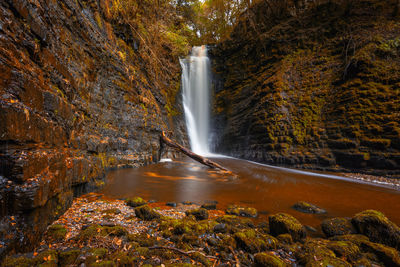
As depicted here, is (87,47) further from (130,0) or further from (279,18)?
(279,18)

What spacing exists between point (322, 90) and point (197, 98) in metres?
11.0

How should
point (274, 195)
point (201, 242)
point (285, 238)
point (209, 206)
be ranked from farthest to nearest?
point (274, 195), point (209, 206), point (285, 238), point (201, 242)

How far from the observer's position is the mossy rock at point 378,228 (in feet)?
6.36

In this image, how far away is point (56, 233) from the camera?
1618mm

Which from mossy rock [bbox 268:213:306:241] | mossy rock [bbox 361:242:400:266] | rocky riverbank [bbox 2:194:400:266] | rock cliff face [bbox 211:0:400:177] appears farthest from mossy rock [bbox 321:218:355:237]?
rock cliff face [bbox 211:0:400:177]

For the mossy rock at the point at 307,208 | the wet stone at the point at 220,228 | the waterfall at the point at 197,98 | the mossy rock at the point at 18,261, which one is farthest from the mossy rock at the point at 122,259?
the waterfall at the point at 197,98

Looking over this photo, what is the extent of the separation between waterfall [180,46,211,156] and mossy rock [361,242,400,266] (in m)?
12.9

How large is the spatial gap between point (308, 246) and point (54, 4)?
6.56 meters

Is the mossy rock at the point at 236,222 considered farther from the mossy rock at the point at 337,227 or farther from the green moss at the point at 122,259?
the green moss at the point at 122,259

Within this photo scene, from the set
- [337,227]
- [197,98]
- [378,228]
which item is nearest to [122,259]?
[337,227]

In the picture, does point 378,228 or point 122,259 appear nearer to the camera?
point 122,259

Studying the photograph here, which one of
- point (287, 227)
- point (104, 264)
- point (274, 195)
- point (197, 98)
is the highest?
point (197, 98)

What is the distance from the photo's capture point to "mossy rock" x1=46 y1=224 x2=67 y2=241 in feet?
5.20

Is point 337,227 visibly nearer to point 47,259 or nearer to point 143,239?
point 143,239
